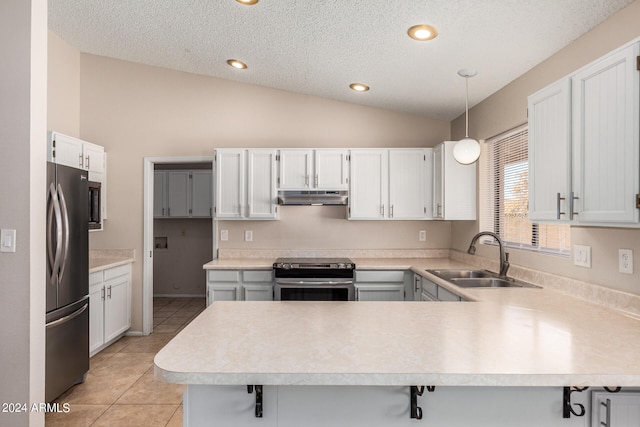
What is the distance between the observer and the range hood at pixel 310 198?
12.2 feet

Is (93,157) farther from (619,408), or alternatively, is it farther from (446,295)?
(619,408)

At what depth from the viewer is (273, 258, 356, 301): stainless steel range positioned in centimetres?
345

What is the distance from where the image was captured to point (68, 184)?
264 centimetres

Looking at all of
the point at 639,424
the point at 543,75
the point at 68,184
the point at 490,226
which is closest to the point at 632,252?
the point at 639,424

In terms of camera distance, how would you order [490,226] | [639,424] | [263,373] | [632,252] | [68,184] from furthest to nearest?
1. [490,226]
2. [68,184]
3. [632,252]
4. [639,424]
5. [263,373]

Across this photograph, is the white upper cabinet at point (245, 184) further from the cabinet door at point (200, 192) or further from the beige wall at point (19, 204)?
the cabinet door at point (200, 192)

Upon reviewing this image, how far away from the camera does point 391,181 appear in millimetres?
3807

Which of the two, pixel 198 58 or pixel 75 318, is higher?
pixel 198 58

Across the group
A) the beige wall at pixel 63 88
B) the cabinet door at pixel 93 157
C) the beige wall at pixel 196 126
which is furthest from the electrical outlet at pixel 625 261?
the beige wall at pixel 63 88

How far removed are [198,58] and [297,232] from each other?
2085 millimetres

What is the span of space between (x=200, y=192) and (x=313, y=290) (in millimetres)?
3244

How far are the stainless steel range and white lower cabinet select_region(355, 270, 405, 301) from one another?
0.39 ft

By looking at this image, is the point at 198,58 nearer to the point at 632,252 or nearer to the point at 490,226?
the point at 490,226

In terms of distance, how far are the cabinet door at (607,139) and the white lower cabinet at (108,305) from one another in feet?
12.5
